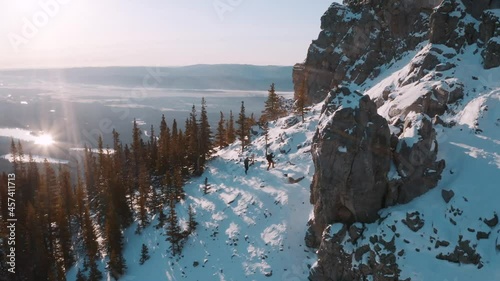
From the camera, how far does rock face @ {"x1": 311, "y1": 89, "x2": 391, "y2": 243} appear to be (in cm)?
3045

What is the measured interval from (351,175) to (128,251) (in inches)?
1337

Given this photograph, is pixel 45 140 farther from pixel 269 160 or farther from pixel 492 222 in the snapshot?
pixel 492 222

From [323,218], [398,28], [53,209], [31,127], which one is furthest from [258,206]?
[31,127]

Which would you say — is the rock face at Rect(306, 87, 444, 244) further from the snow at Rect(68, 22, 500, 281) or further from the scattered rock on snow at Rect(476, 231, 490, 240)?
the scattered rock on snow at Rect(476, 231, 490, 240)

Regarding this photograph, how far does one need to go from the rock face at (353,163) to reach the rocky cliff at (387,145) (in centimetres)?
9

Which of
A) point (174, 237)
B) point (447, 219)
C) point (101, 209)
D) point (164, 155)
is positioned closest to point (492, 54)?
point (447, 219)

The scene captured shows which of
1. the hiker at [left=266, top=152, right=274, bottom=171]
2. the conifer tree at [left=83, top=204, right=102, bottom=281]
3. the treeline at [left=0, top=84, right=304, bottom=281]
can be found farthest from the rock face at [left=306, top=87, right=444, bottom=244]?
the conifer tree at [left=83, top=204, right=102, bottom=281]

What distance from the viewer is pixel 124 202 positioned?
53719 mm

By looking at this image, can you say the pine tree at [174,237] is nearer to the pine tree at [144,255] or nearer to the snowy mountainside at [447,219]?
the pine tree at [144,255]

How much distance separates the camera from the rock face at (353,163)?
30.5m

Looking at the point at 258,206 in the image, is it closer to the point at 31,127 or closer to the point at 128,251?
the point at 128,251

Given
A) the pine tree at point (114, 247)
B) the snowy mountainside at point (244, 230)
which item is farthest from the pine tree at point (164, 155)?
the pine tree at point (114, 247)

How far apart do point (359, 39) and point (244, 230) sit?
5149 cm

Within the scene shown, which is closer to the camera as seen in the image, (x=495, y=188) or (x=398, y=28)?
(x=495, y=188)
